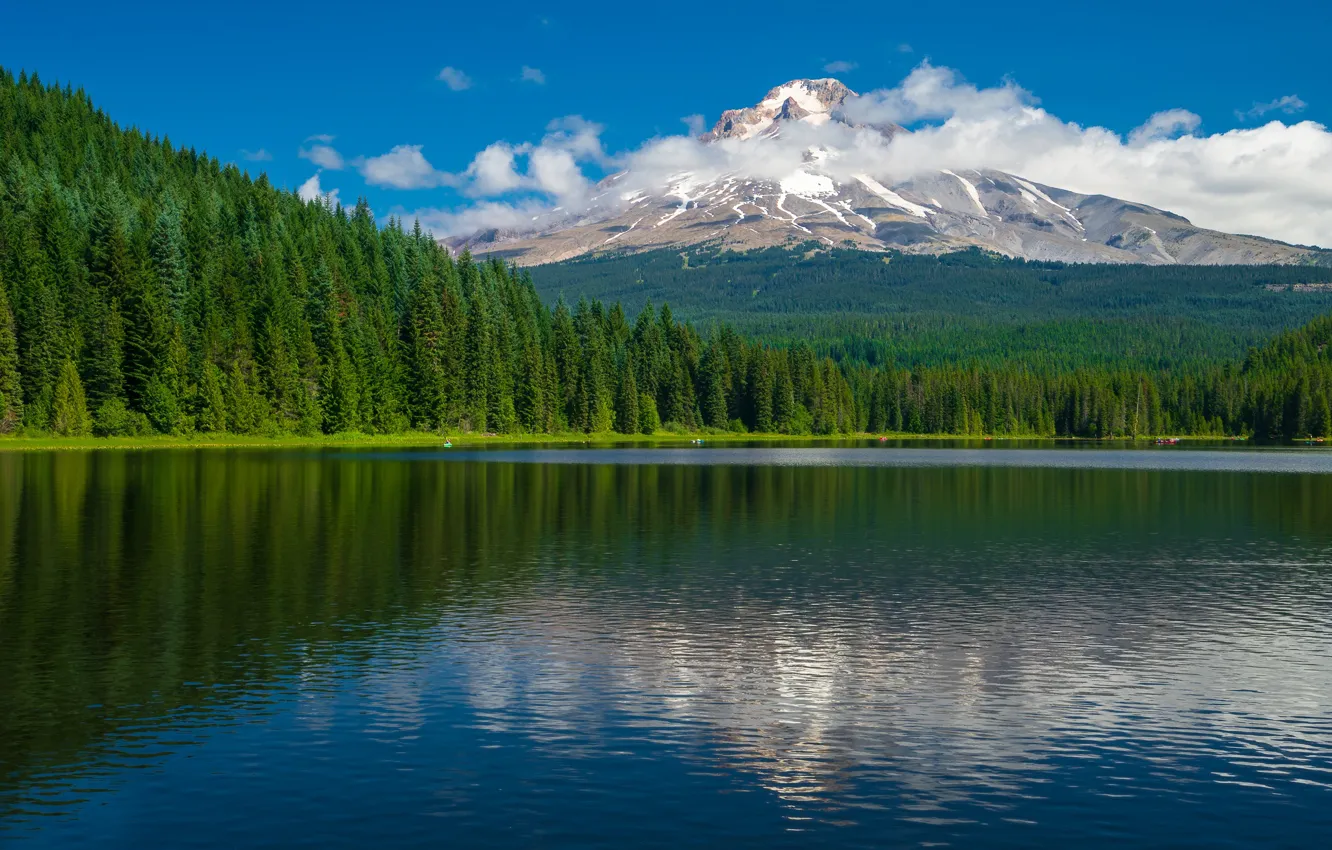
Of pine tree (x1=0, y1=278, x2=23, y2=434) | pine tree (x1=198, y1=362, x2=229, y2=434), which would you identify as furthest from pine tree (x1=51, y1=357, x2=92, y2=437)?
pine tree (x1=198, y1=362, x2=229, y2=434)

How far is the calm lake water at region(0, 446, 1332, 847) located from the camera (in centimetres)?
1961

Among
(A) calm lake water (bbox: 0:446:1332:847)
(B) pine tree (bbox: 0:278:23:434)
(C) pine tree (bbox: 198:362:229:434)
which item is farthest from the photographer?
(C) pine tree (bbox: 198:362:229:434)

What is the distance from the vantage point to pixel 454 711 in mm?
25562

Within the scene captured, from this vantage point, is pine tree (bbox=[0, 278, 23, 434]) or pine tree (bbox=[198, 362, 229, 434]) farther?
pine tree (bbox=[198, 362, 229, 434])

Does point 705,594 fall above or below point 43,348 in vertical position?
below

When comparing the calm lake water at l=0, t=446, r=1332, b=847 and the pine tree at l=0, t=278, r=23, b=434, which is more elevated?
the pine tree at l=0, t=278, r=23, b=434

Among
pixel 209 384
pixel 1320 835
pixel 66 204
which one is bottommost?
pixel 1320 835

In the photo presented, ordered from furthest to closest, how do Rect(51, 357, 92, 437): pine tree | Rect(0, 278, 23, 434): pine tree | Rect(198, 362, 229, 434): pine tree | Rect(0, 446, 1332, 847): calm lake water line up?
Rect(198, 362, 229, 434): pine tree
Rect(51, 357, 92, 437): pine tree
Rect(0, 278, 23, 434): pine tree
Rect(0, 446, 1332, 847): calm lake water

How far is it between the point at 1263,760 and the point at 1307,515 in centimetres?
5881

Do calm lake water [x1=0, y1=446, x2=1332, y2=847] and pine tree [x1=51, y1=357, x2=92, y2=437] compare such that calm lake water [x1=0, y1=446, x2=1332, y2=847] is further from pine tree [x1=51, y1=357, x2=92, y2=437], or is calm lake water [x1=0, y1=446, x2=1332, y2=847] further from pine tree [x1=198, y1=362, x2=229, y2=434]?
pine tree [x1=198, y1=362, x2=229, y2=434]

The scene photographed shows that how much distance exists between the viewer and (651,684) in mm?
28047

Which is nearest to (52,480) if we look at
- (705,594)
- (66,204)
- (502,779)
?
(705,594)

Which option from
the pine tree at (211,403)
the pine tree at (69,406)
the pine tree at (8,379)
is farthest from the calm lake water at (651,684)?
the pine tree at (211,403)

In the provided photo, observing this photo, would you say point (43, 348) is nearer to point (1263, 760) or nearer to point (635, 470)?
point (635, 470)
